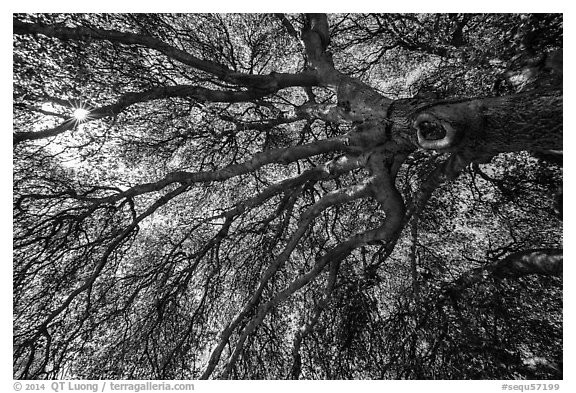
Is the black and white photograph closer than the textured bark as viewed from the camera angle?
No

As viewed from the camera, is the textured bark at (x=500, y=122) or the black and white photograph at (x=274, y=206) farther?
the black and white photograph at (x=274, y=206)

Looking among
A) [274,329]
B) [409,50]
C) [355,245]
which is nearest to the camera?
[355,245]

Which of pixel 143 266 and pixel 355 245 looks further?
pixel 143 266

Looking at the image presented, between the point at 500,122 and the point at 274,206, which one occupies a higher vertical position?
the point at 274,206

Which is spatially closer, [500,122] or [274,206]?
[500,122]

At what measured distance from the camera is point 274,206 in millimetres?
6273

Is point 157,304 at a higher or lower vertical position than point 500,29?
lower

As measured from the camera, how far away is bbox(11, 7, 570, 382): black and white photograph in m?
3.88

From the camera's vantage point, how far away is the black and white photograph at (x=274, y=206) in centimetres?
388

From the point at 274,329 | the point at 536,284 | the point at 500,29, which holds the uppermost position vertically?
the point at 500,29

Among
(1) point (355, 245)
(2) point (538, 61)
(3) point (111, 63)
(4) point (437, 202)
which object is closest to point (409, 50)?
(4) point (437, 202)

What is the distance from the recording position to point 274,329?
17.7 feet

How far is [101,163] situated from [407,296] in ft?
16.1

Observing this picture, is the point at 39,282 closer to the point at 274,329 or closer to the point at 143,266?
the point at 143,266
